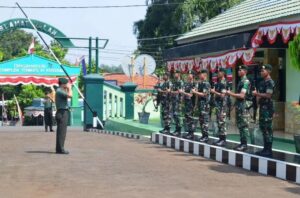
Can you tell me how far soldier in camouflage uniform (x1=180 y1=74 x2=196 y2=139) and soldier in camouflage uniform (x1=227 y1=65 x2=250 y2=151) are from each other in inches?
76.1

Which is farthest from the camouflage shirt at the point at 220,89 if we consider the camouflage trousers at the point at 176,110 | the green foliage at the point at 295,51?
the camouflage trousers at the point at 176,110

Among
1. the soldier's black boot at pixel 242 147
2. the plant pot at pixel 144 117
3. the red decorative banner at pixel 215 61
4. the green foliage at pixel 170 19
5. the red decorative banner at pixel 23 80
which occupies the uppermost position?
the green foliage at pixel 170 19

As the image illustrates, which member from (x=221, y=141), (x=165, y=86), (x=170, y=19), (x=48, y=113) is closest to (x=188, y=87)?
(x=165, y=86)

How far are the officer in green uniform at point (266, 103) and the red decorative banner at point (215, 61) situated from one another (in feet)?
17.3

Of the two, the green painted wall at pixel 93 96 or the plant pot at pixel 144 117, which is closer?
the plant pot at pixel 144 117

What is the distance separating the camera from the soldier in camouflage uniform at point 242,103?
10227 millimetres

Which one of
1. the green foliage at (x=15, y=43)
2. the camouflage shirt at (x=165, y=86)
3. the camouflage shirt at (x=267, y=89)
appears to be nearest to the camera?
the camouflage shirt at (x=267, y=89)

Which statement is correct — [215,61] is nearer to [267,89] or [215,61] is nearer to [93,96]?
[93,96]

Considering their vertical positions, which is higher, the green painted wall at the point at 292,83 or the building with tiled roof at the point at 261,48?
the building with tiled roof at the point at 261,48

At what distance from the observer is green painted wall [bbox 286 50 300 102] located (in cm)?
1542

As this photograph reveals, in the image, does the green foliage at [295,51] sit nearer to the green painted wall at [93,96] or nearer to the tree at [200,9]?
the green painted wall at [93,96]

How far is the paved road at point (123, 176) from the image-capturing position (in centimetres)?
734

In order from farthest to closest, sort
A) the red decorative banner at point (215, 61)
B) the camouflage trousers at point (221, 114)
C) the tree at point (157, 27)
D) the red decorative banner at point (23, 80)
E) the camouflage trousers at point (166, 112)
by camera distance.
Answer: the tree at point (157, 27), the red decorative banner at point (23, 80), the red decorative banner at point (215, 61), the camouflage trousers at point (166, 112), the camouflage trousers at point (221, 114)

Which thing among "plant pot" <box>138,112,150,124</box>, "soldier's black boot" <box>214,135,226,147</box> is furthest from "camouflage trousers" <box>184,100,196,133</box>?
"plant pot" <box>138,112,150,124</box>
